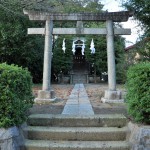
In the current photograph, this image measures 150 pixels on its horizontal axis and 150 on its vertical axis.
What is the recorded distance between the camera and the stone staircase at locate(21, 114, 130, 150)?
532cm

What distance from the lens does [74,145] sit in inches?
211

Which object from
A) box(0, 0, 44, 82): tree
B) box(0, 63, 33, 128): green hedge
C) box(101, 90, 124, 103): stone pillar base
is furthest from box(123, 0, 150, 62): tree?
box(0, 0, 44, 82): tree

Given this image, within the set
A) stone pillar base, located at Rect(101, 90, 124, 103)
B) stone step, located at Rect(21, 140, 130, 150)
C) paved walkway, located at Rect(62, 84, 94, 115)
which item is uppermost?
stone pillar base, located at Rect(101, 90, 124, 103)

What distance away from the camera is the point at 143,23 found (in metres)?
11.3

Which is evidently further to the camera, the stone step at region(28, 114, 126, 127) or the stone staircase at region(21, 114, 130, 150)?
the stone step at region(28, 114, 126, 127)

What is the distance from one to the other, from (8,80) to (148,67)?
99.2 inches

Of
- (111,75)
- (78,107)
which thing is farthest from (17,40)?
(78,107)

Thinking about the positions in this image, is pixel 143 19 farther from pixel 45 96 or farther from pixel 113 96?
pixel 45 96

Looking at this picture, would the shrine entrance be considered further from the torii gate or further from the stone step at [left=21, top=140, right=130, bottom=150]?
the stone step at [left=21, top=140, right=130, bottom=150]

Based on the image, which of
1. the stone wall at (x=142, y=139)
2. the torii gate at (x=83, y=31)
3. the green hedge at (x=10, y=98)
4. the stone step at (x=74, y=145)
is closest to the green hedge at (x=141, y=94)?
the stone wall at (x=142, y=139)

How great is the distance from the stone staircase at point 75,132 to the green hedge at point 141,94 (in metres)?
0.64

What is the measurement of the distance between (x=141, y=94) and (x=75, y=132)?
1543 millimetres

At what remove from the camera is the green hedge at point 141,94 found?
5.09 meters

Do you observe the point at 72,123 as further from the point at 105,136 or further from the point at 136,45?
the point at 136,45
